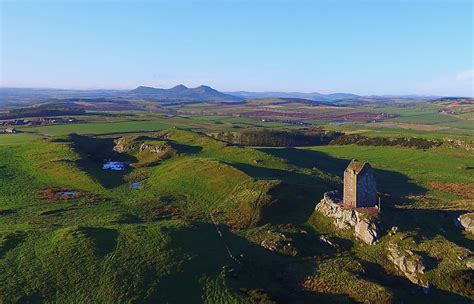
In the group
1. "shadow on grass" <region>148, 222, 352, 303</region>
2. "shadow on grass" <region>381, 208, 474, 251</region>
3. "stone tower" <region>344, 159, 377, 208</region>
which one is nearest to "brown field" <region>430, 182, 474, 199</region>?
"shadow on grass" <region>381, 208, 474, 251</region>

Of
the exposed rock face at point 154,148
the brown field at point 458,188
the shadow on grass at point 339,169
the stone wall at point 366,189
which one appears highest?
the stone wall at point 366,189

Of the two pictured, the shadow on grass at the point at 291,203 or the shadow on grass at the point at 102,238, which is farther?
the shadow on grass at the point at 291,203

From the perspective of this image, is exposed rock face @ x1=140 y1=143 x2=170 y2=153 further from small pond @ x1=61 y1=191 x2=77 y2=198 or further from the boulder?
the boulder

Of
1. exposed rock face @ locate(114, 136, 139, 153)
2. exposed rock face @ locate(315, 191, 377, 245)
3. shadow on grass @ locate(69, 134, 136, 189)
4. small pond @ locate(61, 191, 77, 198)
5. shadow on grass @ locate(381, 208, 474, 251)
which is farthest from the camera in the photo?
exposed rock face @ locate(114, 136, 139, 153)

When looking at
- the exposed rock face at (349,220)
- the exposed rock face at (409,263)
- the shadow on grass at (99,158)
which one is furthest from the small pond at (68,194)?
the exposed rock face at (409,263)

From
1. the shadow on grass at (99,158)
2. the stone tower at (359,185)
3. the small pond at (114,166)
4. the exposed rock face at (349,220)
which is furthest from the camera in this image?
the small pond at (114,166)

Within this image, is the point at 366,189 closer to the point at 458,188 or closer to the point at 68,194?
the point at 458,188

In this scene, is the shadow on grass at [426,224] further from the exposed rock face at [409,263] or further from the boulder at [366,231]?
the exposed rock face at [409,263]
